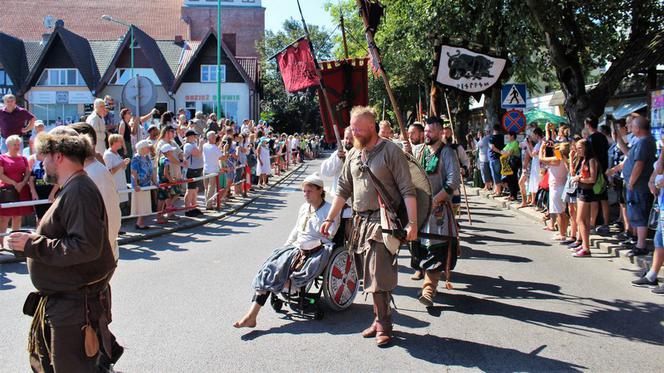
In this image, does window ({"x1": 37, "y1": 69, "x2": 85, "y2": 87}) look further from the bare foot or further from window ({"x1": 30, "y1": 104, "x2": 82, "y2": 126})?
the bare foot

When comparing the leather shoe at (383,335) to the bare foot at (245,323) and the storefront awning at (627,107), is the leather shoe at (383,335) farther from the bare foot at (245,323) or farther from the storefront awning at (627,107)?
the storefront awning at (627,107)

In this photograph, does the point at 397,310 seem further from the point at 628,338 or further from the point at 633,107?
the point at 633,107

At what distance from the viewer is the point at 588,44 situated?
53.0 ft

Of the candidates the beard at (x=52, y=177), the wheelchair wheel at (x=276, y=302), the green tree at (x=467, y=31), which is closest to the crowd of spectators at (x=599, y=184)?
the green tree at (x=467, y=31)

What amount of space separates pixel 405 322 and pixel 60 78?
47432 mm

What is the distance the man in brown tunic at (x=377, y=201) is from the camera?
5.14 meters

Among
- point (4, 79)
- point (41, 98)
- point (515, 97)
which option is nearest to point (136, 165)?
point (515, 97)

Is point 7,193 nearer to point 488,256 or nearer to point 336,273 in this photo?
point 336,273

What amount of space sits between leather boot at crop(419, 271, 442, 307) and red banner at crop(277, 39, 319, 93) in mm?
3501

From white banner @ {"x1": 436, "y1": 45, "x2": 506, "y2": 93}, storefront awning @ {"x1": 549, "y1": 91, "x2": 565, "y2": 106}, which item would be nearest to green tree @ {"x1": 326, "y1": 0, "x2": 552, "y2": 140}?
white banner @ {"x1": 436, "y1": 45, "x2": 506, "y2": 93}

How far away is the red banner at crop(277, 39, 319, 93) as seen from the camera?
8.66 m

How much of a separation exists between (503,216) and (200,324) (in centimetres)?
958

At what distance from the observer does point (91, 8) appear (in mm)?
78875

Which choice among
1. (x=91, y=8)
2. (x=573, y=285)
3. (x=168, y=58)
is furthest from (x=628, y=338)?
(x=91, y=8)
